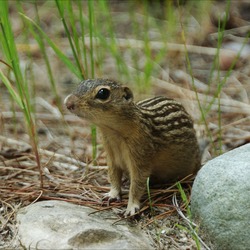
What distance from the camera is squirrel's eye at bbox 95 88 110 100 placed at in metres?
3.40

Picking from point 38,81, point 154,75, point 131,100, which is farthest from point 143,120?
point 38,81

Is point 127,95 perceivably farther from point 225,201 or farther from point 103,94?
point 225,201

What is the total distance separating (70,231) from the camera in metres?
3.16

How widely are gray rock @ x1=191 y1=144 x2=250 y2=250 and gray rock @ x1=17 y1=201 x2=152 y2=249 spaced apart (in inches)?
15.2

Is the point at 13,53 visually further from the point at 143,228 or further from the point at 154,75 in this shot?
the point at 154,75

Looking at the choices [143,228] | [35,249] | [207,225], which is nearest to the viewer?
[35,249]

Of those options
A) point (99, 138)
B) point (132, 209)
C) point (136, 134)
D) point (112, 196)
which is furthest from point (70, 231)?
point (99, 138)

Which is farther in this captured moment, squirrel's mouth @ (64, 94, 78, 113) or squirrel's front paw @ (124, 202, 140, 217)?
squirrel's front paw @ (124, 202, 140, 217)

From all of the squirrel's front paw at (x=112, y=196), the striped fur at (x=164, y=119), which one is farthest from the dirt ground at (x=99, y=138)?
the striped fur at (x=164, y=119)

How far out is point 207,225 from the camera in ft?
10.7

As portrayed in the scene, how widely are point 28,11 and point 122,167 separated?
16.3ft

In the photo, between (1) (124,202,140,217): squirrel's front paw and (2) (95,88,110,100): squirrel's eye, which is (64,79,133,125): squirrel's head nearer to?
(2) (95,88,110,100): squirrel's eye

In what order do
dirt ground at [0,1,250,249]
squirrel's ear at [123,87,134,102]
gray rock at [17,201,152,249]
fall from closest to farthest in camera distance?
Result: gray rock at [17,201,152,249] < squirrel's ear at [123,87,134,102] < dirt ground at [0,1,250,249]

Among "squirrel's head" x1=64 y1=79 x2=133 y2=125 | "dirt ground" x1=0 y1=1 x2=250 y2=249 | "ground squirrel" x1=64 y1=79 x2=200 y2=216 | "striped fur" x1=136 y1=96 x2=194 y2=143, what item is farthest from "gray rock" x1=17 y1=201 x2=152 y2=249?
"striped fur" x1=136 y1=96 x2=194 y2=143
